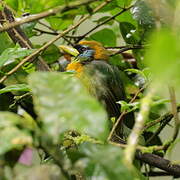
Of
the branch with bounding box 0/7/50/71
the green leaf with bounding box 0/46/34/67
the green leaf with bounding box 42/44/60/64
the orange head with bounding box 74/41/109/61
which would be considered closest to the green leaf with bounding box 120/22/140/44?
the green leaf with bounding box 42/44/60/64

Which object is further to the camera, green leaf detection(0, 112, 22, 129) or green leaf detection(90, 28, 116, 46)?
green leaf detection(90, 28, 116, 46)

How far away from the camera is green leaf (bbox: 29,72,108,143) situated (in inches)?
18.6

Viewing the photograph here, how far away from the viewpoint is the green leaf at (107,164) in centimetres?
48

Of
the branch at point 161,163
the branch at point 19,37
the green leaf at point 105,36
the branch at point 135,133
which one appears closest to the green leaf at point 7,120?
the branch at point 135,133

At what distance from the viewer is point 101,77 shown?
2480mm

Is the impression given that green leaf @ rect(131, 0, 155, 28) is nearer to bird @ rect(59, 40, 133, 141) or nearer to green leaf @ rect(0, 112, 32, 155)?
bird @ rect(59, 40, 133, 141)

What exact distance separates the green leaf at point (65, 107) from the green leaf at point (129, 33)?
1.24m

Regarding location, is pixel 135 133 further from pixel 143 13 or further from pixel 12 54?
pixel 143 13

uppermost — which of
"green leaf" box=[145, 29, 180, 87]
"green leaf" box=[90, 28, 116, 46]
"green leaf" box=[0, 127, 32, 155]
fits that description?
"green leaf" box=[145, 29, 180, 87]

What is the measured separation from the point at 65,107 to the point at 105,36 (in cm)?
156

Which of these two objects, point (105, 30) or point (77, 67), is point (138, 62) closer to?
point (105, 30)

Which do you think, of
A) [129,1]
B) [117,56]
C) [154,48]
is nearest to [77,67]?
[117,56]

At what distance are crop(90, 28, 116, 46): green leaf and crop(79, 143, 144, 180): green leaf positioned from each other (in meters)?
1.48

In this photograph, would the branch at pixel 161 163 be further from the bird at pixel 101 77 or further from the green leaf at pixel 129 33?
the bird at pixel 101 77
